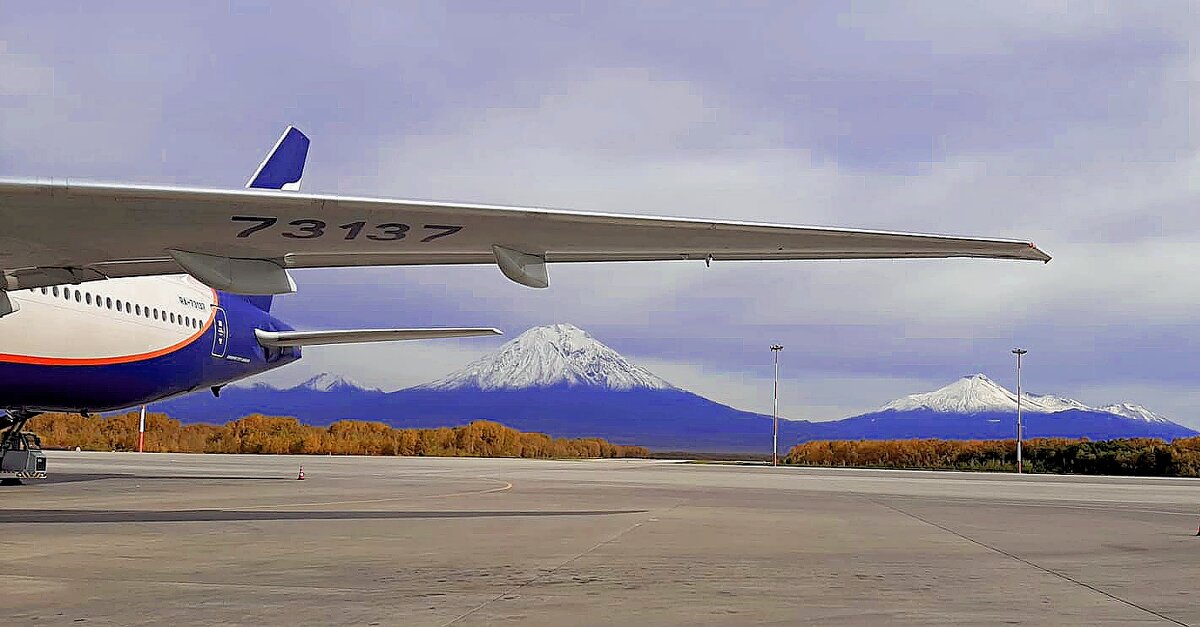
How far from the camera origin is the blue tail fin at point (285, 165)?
27.5 m

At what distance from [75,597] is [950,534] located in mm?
11031

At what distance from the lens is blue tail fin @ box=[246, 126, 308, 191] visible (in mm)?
27453

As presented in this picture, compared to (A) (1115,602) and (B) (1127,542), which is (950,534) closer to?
(B) (1127,542)

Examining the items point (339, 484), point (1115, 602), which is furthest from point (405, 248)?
point (339, 484)

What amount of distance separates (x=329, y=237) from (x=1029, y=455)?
178 feet

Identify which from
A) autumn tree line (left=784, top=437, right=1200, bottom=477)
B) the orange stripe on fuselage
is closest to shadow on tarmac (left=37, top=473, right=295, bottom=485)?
the orange stripe on fuselage

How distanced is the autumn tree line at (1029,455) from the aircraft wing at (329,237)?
43.4m

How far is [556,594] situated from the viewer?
8.13 metres

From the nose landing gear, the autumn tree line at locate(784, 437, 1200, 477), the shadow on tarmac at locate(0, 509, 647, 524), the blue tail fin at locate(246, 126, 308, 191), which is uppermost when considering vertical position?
the blue tail fin at locate(246, 126, 308, 191)

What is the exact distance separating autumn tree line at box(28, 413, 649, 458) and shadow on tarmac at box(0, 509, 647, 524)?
45654 mm

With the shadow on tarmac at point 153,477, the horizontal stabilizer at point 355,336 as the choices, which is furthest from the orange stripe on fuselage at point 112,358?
the shadow on tarmac at point 153,477

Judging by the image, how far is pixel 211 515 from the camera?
1566 cm

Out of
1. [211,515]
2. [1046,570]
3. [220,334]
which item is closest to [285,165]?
[220,334]

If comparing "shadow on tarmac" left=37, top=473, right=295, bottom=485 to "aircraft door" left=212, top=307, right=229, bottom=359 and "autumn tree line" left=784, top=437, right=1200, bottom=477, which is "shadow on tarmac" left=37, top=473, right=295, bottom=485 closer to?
"aircraft door" left=212, top=307, right=229, bottom=359
